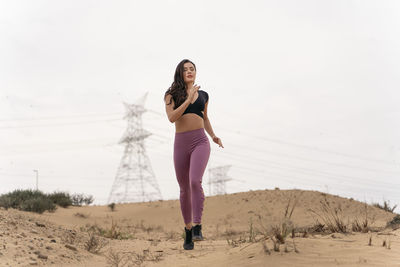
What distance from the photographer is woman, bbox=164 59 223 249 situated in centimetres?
607

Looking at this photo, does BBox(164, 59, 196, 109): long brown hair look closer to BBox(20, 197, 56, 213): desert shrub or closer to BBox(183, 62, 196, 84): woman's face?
BBox(183, 62, 196, 84): woman's face

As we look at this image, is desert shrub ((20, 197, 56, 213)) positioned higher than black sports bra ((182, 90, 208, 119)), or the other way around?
black sports bra ((182, 90, 208, 119))

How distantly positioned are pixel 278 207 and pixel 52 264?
13.7 meters

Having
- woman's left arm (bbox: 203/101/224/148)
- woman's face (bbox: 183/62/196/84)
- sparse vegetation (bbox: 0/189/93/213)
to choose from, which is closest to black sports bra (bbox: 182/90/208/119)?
woman's face (bbox: 183/62/196/84)

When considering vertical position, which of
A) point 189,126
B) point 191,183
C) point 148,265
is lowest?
point 148,265

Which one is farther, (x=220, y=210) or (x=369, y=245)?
(x=220, y=210)

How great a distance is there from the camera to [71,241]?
6.86 m

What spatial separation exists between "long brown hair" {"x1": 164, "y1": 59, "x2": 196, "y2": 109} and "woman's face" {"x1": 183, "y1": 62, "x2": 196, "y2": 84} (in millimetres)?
52

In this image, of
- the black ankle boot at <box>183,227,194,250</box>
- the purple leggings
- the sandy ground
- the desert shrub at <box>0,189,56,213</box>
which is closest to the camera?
the sandy ground

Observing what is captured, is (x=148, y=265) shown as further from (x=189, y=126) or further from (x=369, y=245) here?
(x=369, y=245)

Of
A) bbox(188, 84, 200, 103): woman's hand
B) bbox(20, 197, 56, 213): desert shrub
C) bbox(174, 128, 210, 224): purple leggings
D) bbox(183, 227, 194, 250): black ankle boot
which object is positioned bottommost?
bbox(183, 227, 194, 250): black ankle boot

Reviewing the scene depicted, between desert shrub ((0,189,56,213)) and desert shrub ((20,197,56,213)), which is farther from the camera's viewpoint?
desert shrub ((0,189,56,213))

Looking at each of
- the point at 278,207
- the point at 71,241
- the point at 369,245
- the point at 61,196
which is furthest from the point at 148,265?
the point at 61,196

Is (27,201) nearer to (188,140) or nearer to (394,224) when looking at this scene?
(188,140)
